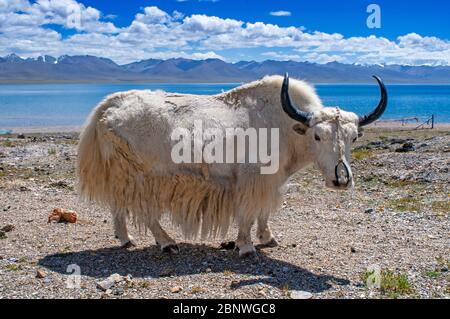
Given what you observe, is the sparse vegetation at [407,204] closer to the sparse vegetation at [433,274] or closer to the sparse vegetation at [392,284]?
the sparse vegetation at [433,274]

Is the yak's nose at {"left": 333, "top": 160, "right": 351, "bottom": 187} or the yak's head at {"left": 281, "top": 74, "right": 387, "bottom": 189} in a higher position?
the yak's head at {"left": 281, "top": 74, "right": 387, "bottom": 189}

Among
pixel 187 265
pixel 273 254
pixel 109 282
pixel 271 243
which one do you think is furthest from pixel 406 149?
pixel 109 282

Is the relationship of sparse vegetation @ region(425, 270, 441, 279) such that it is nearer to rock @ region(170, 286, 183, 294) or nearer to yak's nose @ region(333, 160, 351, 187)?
yak's nose @ region(333, 160, 351, 187)

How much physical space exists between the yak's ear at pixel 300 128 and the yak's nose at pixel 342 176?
2.00 feet

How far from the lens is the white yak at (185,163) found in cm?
531

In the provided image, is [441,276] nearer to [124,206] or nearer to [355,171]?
[124,206]

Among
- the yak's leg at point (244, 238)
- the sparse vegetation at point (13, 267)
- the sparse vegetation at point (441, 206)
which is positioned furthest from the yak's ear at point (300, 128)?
the sparse vegetation at point (441, 206)

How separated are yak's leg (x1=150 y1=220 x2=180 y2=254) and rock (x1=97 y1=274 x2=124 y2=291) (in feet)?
3.21

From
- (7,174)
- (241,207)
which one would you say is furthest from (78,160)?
(7,174)

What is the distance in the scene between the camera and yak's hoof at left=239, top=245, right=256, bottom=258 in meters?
5.29

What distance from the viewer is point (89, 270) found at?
489 centimetres

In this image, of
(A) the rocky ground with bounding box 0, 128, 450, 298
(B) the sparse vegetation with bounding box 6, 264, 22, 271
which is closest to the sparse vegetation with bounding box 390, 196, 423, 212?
(A) the rocky ground with bounding box 0, 128, 450, 298

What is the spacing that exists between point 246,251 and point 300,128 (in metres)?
1.28

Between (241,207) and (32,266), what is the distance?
196 cm
